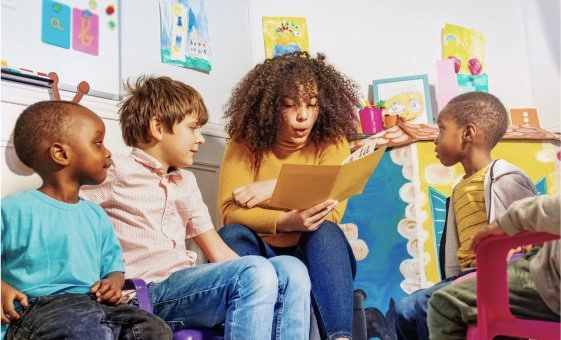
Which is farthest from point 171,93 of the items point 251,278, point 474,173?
point 474,173

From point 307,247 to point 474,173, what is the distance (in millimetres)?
483

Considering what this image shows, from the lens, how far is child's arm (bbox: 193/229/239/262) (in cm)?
152

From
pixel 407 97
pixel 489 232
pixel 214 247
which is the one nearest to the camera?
pixel 489 232

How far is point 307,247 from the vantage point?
59.4 inches

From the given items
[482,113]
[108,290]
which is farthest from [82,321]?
[482,113]

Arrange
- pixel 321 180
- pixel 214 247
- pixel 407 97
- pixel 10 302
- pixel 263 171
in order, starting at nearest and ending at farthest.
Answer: pixel 10 302
pixel 321 180
pixel 214 247
pixel 263 171
pixel 407 97

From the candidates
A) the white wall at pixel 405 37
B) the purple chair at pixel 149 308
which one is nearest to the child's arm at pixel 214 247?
the purple chair at pixel 149 308

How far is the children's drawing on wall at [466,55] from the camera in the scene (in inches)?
94.6

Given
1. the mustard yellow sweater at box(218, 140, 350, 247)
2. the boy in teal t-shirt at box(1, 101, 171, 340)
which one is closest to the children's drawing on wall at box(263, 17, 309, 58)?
the mustard yellow sweater at box(218, 140, 350, 247)

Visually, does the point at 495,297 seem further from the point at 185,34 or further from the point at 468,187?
the point at 185,34

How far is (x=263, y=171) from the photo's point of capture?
1.77 metres

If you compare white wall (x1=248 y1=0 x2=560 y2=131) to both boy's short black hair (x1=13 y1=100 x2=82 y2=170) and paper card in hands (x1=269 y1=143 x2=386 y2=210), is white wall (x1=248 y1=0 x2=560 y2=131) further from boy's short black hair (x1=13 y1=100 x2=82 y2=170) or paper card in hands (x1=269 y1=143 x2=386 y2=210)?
boy's short black hair (x1=13 y1=100 x2=82 y2=170)

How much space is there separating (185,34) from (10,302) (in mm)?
1254

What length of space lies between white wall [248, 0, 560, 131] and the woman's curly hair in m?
0.57
